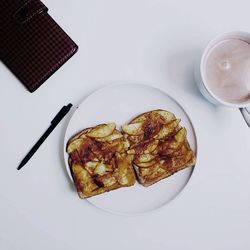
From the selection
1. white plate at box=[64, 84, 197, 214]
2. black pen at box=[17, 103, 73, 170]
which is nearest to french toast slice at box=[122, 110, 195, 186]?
white plate at box=[64, 84, 197, 214]

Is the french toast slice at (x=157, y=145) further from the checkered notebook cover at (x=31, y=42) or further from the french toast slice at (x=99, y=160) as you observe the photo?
the checkered notebook cover at (x=31, y=42)

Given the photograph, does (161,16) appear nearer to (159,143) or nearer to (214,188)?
(159,143)

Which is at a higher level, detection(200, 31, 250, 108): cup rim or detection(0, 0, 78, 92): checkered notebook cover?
detection(0, 0, 78, 92): checkered notebook cover

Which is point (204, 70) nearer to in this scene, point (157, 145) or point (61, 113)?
point (157, 145)

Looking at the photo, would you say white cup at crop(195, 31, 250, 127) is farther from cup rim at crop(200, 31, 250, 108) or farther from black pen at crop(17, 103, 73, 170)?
black pen at crop(17, 103, 73, 170)

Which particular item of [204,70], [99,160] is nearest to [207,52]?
[204,70]

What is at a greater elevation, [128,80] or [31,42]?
[31,42]
